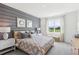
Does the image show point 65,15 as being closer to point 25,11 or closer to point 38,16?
point 38,16

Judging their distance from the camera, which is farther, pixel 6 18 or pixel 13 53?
pixel 6 18

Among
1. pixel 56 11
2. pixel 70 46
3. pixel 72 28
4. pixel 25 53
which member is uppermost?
pixel 56 11

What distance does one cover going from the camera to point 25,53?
2.61 metres

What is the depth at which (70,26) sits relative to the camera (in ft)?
8.98

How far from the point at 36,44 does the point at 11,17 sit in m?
1.03

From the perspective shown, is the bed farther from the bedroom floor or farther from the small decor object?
the small decor object

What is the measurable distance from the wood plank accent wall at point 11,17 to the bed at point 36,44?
384 mm

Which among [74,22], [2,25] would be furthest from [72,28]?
[2,25]

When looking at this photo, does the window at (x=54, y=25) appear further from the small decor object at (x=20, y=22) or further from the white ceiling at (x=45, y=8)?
the small decor object at (x=20, y=22)

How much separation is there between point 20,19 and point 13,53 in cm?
96

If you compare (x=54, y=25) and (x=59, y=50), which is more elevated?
(x=54, y=25)

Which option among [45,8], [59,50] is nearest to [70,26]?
[59,50]

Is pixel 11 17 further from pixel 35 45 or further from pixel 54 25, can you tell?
pixel 54 25

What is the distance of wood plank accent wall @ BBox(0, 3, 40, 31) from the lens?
8.84ft
